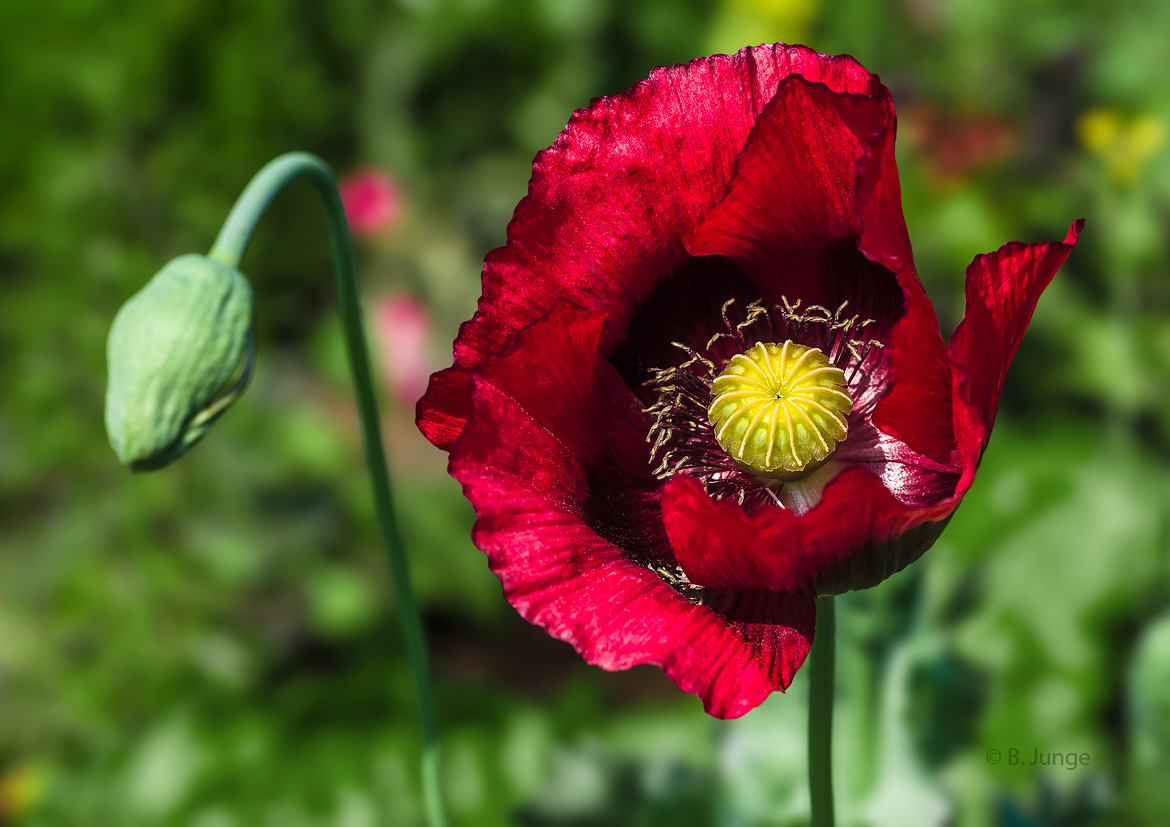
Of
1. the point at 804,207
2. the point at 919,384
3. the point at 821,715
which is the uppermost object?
the point at 804,207

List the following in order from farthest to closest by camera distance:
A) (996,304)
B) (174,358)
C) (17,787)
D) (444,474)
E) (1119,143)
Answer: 1. (444,474)
2. (1119,143)
3. (17,787)
4. (174,358)
5. (996,304)

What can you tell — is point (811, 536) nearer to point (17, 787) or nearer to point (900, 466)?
point (900, 466)

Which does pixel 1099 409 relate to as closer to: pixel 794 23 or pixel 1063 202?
pixel 1063 202

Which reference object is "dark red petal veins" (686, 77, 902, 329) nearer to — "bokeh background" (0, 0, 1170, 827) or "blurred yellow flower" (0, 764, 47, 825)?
"bokeh background" (0, 0, 1170, 827)

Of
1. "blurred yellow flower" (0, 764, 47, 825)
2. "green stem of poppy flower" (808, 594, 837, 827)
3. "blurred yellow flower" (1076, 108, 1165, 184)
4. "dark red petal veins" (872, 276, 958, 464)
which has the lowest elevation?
"blurred yellow flower" (0, 764, 47, 825)

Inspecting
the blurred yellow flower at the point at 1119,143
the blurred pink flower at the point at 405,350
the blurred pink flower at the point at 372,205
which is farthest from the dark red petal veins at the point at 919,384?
the blurred pink flower at the point at 372,205

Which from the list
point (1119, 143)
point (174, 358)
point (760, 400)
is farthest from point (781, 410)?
point (1119, 143)

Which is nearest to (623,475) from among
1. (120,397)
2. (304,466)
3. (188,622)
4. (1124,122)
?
(120,397)

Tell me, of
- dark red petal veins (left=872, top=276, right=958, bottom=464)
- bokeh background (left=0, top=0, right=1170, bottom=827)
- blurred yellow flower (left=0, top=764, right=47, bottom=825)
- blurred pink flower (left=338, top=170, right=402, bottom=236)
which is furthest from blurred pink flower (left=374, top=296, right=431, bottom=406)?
dark red petal veins (left=872, top=276, right=958, bottom=464)
